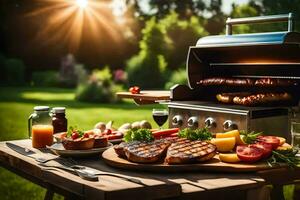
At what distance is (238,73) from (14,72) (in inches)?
725

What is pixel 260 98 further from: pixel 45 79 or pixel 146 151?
pixel 45 79

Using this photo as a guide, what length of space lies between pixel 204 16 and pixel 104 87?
10261 millimetres

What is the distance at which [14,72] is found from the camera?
74.7 ft

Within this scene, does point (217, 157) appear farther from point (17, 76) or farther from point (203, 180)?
point (17, 76)

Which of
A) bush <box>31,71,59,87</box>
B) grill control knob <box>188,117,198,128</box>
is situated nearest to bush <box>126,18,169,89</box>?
bush <box>31,71,59,87</box>

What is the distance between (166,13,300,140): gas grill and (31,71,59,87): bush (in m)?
18.0

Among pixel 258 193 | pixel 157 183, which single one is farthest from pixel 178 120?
pixel 157 183

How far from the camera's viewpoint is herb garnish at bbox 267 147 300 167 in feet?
9.20

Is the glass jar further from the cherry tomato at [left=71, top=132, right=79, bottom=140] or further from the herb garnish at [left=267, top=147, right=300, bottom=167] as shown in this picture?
the herb garnish at [left=267, top=147, right=300, bottom=167]

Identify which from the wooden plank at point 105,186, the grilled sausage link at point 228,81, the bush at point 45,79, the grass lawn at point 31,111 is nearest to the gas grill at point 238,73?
the grilled sausage link at point 228,81

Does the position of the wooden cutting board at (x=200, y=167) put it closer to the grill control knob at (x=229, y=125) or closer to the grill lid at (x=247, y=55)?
the grill control knob at (x=229, y=125)

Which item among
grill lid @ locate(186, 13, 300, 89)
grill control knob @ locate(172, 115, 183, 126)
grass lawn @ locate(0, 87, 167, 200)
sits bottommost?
grass lawn @ locate(0, 87, 167, 200)

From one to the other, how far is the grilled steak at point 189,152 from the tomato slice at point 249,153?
0.46 feet

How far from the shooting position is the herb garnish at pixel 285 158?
110 inches
